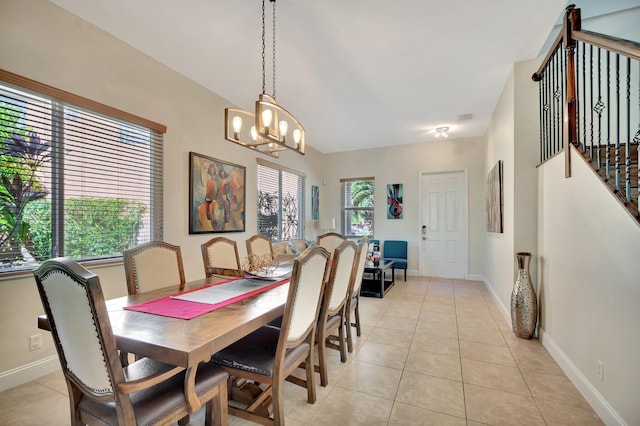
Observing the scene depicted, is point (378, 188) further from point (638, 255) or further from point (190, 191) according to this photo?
point (638, 255)

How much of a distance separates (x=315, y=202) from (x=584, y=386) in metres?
5.34

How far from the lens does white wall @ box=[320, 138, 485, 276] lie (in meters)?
5.71

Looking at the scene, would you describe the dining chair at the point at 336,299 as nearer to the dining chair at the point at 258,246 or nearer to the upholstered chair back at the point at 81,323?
the dining chair at the point at 258,246

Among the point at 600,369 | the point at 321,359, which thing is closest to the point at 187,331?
the point at 321,359

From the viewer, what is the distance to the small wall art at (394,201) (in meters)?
6.33

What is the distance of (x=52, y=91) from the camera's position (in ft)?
7.45

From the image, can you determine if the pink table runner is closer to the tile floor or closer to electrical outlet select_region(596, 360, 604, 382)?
the tile floor

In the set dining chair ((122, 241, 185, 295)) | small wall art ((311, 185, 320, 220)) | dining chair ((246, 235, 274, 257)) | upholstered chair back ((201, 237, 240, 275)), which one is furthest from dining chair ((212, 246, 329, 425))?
small wall art ((311, 185, 320, 220))

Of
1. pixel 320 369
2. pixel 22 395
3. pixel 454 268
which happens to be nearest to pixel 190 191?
pixel 22 395

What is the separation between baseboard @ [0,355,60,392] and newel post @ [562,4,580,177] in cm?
435

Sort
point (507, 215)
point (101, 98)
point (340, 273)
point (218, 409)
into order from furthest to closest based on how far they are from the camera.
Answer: point (507, 215) → point (101, 98) → point (340, 273) → point (218, 409)

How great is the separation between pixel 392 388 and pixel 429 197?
4.73 meters

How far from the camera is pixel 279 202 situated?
546cm

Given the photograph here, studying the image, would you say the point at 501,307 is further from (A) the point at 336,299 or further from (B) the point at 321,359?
(B) the point at 321,359
